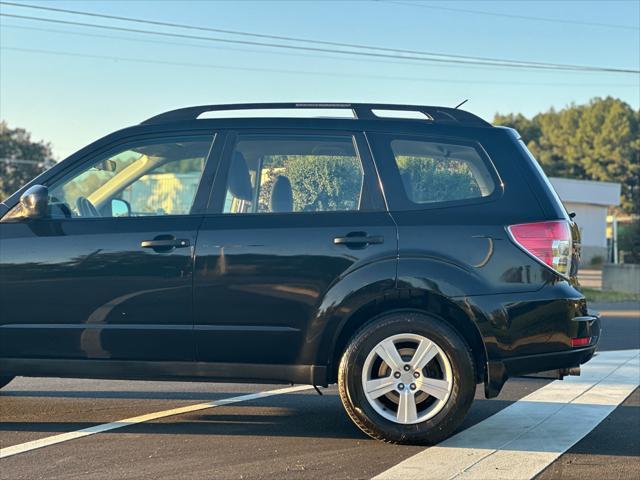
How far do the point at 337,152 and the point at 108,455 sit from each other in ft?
7.53

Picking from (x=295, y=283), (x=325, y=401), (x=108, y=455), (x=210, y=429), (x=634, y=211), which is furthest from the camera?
(x=634, y=211)

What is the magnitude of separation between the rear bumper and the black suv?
10 mm

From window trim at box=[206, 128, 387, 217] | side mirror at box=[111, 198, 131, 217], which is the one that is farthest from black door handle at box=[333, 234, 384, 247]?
side mirror at box=[111, 198, 131, 217]

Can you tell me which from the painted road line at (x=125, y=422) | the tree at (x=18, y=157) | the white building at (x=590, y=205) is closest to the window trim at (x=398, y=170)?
the painted road line at (x=125, y=422)

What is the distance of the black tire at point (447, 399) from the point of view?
17.2 ft

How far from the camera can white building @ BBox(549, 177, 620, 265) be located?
52.2m

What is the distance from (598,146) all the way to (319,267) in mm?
79104

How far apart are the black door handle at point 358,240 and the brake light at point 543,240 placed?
31.1 inches

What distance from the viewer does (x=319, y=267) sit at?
5.36 m

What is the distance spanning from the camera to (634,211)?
257ft

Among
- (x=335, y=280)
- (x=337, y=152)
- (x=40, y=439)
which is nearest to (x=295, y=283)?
(x=335, y=280)

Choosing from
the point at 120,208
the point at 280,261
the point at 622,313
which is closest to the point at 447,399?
the point at 280,261

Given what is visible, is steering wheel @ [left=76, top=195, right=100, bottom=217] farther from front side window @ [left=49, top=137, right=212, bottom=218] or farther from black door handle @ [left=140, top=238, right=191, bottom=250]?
black door handle @ [left=140, top=238, right=191, bottom=250]

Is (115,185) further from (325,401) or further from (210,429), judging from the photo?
(325,401)
